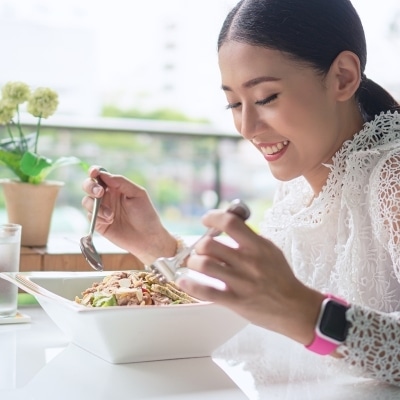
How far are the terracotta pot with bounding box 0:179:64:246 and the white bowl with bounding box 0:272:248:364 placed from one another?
60 centimetres

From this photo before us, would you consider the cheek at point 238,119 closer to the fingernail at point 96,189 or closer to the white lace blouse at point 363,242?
the white lace blouse at point 363,242

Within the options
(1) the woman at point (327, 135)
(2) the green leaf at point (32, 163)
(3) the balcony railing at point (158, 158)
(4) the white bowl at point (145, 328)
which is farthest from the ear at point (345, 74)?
(3) the balcony railing at point (158, 158)

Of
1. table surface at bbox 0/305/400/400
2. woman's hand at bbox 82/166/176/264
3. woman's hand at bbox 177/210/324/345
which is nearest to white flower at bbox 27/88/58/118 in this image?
woman's hand at bbox 82/166/176/264

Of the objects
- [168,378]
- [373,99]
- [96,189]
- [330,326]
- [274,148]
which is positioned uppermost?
[373,99]

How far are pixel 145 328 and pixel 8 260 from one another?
47cm

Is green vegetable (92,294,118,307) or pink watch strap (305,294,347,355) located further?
green vegetable (92,294,118,307)

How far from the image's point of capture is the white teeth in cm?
137

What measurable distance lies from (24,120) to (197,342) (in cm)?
349

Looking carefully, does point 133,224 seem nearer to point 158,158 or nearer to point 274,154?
point 274,154

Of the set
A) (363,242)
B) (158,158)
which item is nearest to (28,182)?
(363,242)

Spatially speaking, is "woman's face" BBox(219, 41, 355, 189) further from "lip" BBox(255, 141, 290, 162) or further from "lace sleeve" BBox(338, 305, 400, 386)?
"lace sleeve" BBox(338, 305, 400, 386)

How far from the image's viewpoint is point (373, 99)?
1.52 metres

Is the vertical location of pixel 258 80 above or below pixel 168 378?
above

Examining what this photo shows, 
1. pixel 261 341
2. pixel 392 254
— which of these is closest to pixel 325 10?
pixel 392 254
